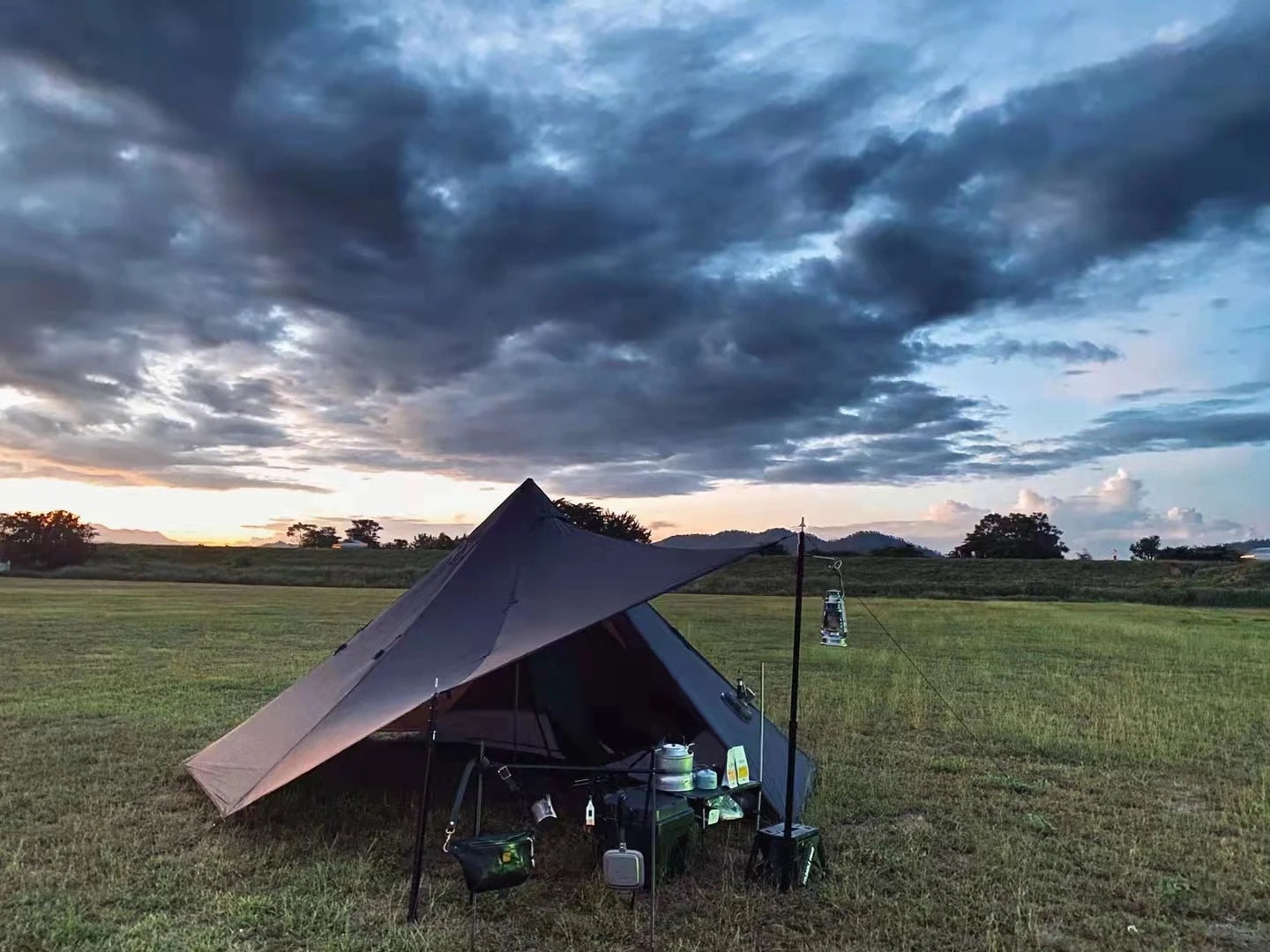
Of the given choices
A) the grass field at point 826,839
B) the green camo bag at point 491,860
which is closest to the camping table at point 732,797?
the grass field at point 826,839

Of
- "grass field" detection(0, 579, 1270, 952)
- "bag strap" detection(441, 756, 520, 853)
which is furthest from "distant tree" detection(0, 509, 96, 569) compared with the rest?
"bag strap" detection(441, 756, 520, 853)

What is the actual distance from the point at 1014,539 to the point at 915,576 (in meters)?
29.6

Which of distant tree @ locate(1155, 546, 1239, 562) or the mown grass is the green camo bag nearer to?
the mown grass

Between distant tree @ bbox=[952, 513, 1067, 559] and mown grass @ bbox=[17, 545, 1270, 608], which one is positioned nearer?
mown grass @ bbox=[17, 545, 1270, 608]

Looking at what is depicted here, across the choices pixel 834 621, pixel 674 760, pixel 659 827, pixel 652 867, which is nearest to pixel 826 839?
pixel 674 760

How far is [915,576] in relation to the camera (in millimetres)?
41000

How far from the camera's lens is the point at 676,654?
6652 mm

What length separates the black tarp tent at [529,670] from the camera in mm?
5023

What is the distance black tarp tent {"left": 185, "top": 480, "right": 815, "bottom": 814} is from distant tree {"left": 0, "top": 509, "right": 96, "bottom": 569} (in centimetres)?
6207

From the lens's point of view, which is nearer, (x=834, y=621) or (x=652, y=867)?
(x=652, y=867)

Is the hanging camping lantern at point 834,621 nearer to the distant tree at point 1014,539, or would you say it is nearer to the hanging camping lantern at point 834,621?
the hanging camping lantern at point 834,621

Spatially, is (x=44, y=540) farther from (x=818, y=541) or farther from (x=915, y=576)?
(x=818, y=541)

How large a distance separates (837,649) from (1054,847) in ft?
34.2

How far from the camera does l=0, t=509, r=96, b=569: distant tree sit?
6081 cm
